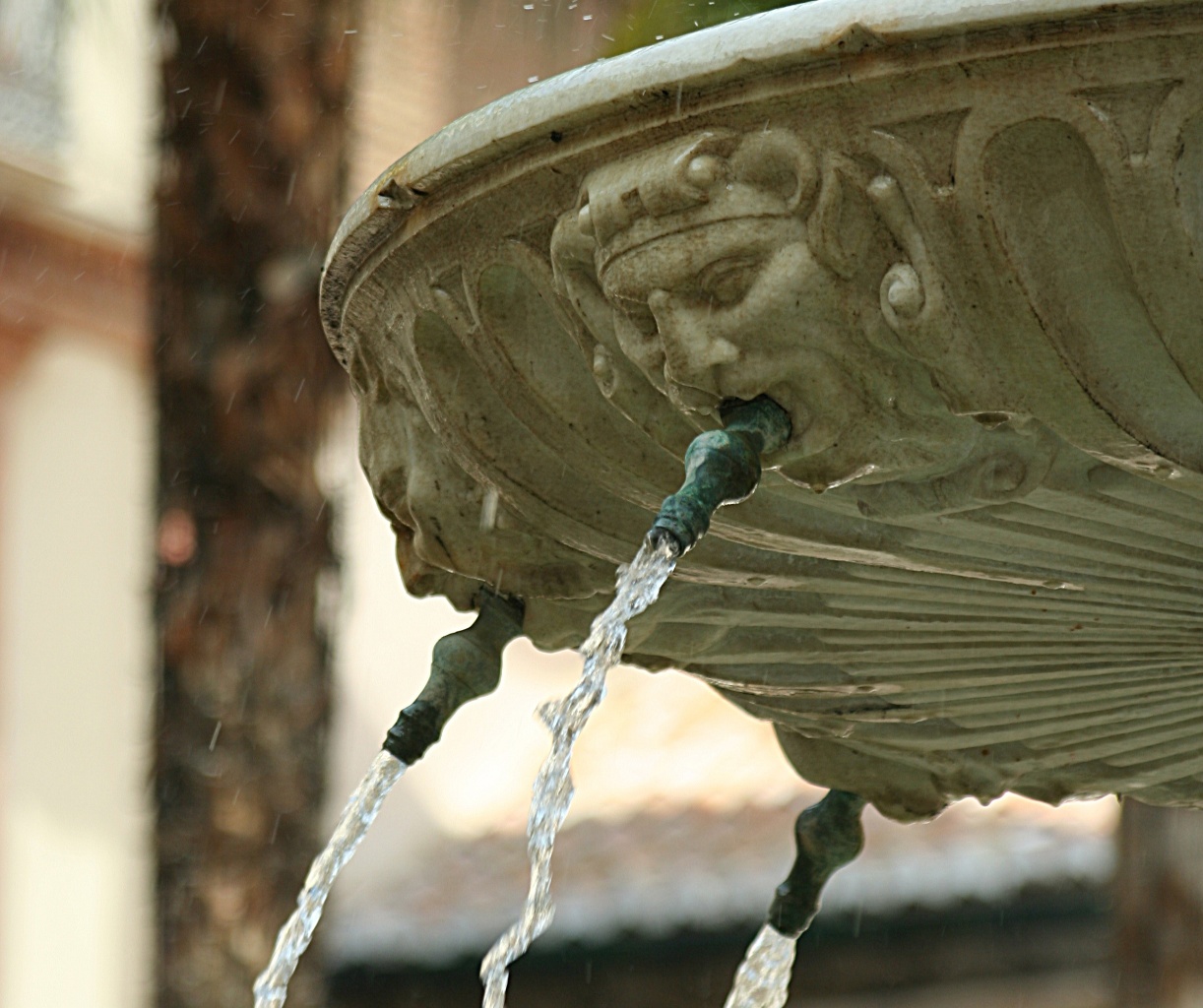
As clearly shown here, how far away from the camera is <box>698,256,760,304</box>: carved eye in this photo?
1.48 m

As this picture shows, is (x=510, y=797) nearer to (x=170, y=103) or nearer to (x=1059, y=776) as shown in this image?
(x=170, y=103)

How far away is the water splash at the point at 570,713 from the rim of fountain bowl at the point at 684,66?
323mm

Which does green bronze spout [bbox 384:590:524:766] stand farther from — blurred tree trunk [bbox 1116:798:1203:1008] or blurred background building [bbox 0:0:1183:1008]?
blurred tree trunk [bbox 1116:798:1203:1008]

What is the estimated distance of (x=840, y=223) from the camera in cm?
146

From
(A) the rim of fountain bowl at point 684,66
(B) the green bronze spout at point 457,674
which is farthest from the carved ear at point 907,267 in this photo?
(B) the green bronze spout at point 457,674

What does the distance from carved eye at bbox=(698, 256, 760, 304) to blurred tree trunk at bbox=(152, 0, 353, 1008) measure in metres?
3.10

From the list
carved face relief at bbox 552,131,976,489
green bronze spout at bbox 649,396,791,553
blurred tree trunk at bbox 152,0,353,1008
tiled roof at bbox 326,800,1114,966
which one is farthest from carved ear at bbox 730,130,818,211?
tiled roof at bbox 326,800,1114,966

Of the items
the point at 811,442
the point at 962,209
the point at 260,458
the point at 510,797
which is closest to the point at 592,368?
the point at 811,442

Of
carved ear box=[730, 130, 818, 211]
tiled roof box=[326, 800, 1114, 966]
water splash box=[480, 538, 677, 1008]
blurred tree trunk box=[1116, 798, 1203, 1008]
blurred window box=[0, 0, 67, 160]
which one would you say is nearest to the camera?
carved ear box=[730, 130, 818, 211]

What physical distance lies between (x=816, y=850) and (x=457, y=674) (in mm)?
614

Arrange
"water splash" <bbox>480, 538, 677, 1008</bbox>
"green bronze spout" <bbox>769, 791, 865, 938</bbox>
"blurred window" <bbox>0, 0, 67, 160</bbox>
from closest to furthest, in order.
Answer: "water splash" <bbox>480, 538, 677, 1008</bbox>
"green bronze spout" <bbox>769, 791, 865, 938</bbox>
"blurred window" <bbox>0, 0, 67, 160</bbox>

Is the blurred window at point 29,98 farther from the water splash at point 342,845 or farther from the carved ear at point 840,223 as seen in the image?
the carved ear at point 840,223

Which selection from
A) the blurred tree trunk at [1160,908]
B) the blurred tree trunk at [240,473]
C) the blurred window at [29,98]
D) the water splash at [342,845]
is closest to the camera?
the water splash at [342,845]

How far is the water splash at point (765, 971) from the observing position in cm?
250
